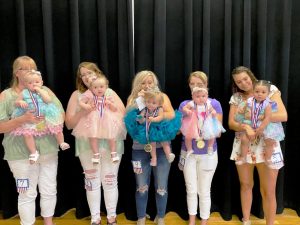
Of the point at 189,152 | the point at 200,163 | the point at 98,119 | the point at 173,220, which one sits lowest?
the point at 173,220

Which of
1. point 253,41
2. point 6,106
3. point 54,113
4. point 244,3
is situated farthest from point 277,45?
point 6,106

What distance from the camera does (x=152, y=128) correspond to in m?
2.82

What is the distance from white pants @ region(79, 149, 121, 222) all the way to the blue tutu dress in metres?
0.29

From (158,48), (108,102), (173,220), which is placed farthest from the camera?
(173,220)

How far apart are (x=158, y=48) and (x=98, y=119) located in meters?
0.95

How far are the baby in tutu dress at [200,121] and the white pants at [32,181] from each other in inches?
44.1

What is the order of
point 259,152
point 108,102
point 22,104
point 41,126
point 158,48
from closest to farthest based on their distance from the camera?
point 22,104 → point 41,126 → point 108,102 → point 259,152 → point 158,48

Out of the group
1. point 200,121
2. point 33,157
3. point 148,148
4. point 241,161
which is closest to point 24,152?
point 33,157

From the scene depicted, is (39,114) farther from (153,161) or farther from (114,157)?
(153,161)

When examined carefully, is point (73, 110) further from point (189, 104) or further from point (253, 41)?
point (253, 41)

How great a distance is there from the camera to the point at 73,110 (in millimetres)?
2914

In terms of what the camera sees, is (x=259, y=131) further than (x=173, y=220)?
No

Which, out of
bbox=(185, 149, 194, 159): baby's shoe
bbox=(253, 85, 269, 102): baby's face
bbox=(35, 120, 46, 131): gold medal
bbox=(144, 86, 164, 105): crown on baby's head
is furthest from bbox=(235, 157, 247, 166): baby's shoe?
bbox=(35, 120, 46, 131): gold medal

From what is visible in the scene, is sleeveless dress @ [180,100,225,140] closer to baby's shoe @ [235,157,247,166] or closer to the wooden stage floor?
baby's shoe @ [235,157,247,166]
